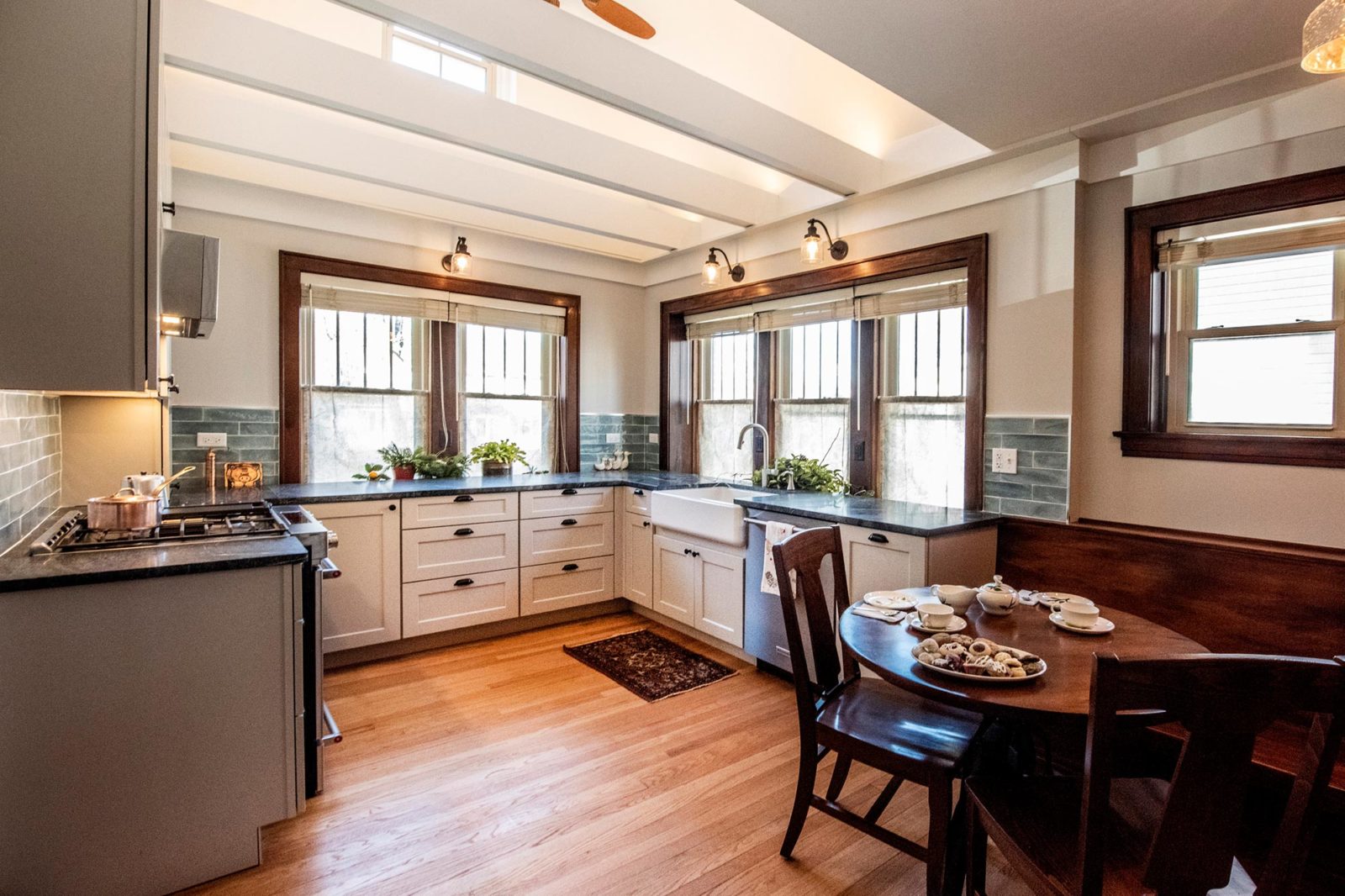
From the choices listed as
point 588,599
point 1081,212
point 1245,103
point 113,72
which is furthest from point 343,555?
point 1245,103

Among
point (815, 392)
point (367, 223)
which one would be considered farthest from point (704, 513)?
point (367, 223)

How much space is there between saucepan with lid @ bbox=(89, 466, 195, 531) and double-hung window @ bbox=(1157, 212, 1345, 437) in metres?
Result: 3.82

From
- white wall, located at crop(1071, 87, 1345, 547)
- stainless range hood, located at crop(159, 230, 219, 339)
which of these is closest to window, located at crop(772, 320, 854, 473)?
white wall, located at crop(1071, 87, 1345, 547)

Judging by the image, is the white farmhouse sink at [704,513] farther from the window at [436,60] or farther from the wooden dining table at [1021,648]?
the window at [436,60]

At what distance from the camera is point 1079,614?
192cm

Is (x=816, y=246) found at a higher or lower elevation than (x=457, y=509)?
higher

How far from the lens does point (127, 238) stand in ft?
5.54

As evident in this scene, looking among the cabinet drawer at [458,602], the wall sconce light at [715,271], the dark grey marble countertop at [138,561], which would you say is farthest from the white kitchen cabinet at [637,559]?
the dark grey marble countertop at [138,561]

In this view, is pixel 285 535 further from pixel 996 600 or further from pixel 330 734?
pixel 996 600

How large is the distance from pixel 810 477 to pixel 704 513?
0.71m

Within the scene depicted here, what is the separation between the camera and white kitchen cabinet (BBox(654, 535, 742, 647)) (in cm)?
360

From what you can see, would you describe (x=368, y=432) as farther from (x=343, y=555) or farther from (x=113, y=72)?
(x=113, y=72)

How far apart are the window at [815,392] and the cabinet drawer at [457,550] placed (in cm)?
184

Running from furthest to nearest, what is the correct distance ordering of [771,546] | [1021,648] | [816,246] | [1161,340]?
[816,246], [771,546], [1161,340], [1021,648]
